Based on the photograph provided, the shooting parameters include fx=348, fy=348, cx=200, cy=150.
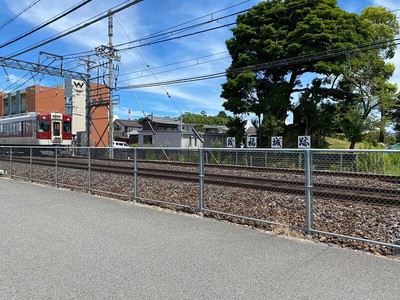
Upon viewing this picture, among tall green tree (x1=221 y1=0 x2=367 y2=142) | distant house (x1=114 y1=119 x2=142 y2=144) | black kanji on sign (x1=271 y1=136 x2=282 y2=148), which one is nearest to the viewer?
black kanji on sign (x1=271 y1=136 x2=282 y2=148)

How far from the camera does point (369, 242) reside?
494cm

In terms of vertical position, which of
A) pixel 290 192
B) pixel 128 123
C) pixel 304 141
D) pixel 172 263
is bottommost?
pixel 172 263

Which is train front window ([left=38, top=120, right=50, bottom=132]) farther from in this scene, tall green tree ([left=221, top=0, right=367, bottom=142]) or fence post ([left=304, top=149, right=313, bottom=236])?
fence post ([left=304, top=149, right=313, bottom=236])

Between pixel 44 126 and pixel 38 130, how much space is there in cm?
65

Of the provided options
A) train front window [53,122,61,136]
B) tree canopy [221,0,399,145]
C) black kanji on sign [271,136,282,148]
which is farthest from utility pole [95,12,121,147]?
black kanji on sign [271,136,282,148]

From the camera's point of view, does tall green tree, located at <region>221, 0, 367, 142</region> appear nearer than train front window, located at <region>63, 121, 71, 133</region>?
Yes

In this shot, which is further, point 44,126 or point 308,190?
point 44,126

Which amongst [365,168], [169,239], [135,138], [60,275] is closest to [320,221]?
[169,239]

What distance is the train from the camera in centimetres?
2738

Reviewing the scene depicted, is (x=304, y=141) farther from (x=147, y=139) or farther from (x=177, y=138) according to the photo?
(x=147, y=139)

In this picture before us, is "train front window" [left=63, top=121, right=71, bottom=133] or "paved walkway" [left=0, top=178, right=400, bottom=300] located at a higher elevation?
"train front window" [left=63, top=121, right=71, bottom=133]

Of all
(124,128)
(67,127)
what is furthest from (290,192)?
(124,128)

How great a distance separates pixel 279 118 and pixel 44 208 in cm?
2208

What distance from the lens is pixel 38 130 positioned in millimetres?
27266
